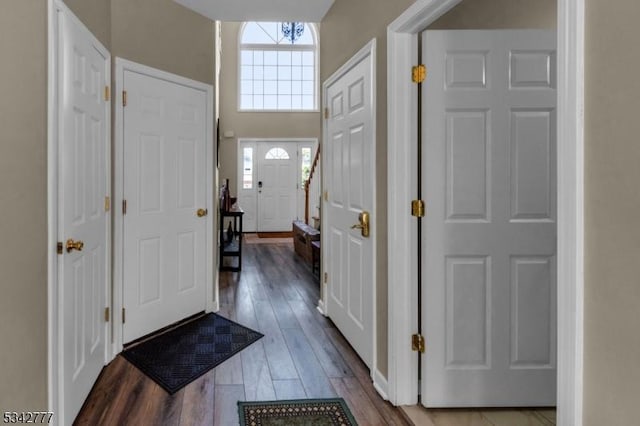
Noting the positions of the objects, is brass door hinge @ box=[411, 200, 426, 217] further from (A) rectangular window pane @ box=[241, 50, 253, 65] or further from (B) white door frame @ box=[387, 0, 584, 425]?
(A) rectangular window pane @ box=[241, 50, 253, 65]

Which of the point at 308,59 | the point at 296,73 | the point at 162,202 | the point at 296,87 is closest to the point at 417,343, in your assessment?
the point at 162,202

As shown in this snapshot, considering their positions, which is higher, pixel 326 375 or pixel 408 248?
pixel 408 248

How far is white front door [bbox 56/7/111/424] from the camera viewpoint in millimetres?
1835

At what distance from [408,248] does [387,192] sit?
317 mm

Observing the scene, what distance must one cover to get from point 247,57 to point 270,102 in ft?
3.33

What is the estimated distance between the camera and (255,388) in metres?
2.33

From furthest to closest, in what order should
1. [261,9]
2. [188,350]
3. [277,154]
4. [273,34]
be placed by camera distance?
[277,154]
[273,34]
[261,9]
[188,350]

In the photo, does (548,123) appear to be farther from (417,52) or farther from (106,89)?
(106,89)

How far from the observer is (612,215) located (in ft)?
3.16

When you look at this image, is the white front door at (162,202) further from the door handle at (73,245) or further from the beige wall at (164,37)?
the door handle at (73,245)

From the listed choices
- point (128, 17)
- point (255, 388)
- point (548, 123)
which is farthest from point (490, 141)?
point (128, 17)

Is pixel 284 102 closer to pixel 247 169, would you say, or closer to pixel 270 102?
pixel 270 102

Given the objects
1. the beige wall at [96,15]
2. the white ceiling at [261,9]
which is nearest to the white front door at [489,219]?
the white ceiling at [261,9]

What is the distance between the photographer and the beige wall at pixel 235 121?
8586 millimetres
